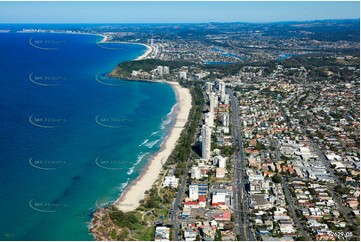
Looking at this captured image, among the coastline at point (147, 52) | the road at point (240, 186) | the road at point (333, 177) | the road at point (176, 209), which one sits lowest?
the road at point (333, 177)

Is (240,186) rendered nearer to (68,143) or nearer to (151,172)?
(151,172)

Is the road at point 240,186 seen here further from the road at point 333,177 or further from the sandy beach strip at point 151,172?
the road at point 333,177

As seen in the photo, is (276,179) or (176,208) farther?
(276,179)

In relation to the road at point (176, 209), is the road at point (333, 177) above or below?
below

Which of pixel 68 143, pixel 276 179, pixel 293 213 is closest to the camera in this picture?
pixel 293 213

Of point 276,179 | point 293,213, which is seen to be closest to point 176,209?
point 293,213

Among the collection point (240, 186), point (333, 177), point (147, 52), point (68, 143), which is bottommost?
point (333, 177)

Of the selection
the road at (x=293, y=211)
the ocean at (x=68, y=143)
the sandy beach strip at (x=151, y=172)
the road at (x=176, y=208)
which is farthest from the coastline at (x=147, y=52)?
the road at (x=293, y=211)
